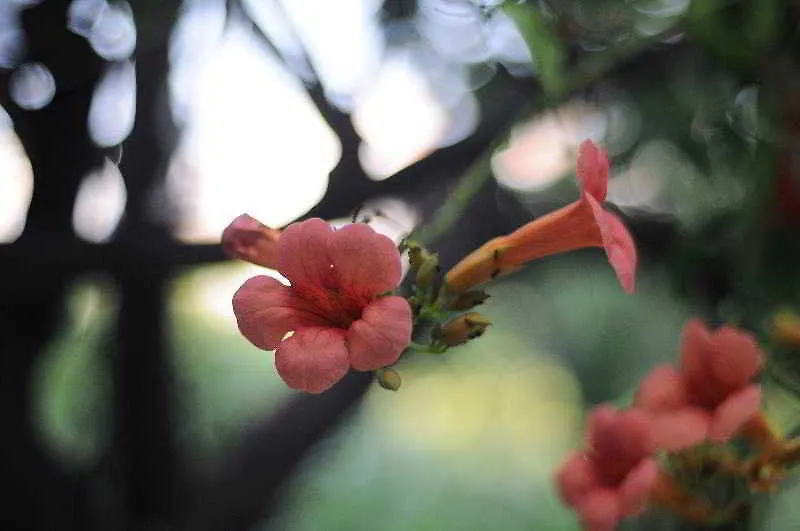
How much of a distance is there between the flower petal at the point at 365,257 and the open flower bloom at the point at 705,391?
246mm

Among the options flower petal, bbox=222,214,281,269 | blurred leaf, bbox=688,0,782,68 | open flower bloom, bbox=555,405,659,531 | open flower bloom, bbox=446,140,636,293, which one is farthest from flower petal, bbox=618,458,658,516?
blurred leaf, bbox=688,0,782,68

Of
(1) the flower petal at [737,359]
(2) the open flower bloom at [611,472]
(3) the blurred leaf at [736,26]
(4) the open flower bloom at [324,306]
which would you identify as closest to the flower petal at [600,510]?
(2) the open flower bloom at [611,472]

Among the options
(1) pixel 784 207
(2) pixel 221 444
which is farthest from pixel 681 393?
(2) pixel 221 444

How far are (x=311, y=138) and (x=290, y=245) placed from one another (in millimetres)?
362

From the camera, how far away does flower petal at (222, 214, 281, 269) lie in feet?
1.35

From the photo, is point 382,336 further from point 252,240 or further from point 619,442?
point 619,442

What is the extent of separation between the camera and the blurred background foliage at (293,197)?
0.68m

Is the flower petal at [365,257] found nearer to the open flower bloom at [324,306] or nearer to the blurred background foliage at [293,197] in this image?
the open flower bloom at [324,306]

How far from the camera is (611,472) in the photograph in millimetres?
565

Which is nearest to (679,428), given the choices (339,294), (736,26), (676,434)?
(676,434)

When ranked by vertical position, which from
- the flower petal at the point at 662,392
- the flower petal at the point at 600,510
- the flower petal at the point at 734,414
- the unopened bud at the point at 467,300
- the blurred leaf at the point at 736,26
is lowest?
the flower petal at the point at 662,392

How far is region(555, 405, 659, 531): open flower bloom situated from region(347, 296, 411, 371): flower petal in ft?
0.76

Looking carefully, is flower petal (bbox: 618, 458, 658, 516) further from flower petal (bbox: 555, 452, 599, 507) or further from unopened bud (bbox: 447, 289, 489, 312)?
unopened bud (bbox: 447, 289, 489, 312)

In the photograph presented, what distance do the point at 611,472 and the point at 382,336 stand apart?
30cm
